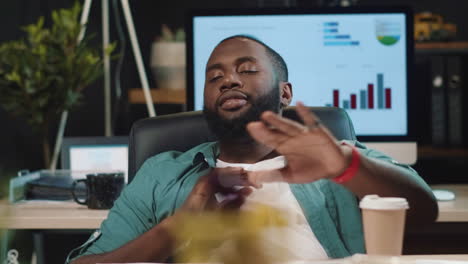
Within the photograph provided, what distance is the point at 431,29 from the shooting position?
10.9 ft

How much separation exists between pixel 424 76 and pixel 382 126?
1.08 meters

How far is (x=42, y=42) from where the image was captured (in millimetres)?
2518

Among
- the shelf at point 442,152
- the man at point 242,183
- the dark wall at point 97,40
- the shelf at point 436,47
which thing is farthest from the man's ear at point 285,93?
the shelf at point 436,47

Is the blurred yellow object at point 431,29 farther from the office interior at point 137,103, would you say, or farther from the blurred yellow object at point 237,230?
the blurred yellow object at point 237,230

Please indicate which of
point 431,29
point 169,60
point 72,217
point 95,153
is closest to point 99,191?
point 72,217

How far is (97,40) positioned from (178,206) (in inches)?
84.8

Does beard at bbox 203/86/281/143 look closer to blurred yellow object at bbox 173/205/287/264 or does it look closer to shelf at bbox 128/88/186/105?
blurred yellow object at bbox 173/205/287/264

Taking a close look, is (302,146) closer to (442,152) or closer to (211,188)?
(211,188)

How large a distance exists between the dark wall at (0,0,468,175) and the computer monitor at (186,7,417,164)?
0.91 m

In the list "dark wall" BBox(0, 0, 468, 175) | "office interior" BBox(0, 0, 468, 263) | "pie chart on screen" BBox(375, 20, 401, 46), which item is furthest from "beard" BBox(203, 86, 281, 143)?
"dark wall" BBox(0, 0, 468, 175)

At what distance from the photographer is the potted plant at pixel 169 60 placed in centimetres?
296

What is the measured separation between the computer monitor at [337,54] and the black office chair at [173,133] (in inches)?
18.6

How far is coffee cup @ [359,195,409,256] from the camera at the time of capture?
2.90 ft

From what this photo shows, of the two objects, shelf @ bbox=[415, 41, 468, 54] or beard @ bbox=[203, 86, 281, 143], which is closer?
beard @ bbox=[203, 86, 281, 143]
